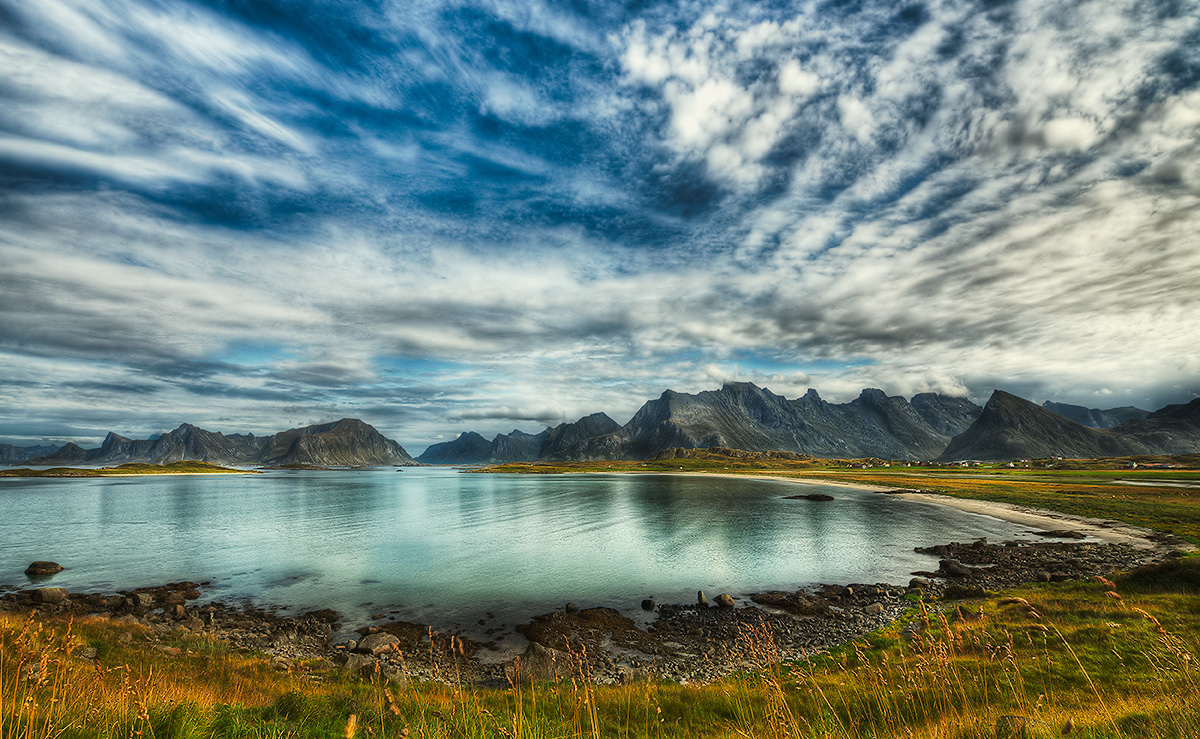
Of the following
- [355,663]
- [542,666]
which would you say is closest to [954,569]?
[542,666]

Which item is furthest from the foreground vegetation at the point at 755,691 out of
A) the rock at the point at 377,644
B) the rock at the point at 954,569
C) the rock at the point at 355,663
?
the rock at the point at 954,569

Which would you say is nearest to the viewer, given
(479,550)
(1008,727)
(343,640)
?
(1008,727)

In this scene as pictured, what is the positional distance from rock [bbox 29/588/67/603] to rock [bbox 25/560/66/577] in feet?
39.2

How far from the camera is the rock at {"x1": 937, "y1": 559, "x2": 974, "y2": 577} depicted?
3517cm

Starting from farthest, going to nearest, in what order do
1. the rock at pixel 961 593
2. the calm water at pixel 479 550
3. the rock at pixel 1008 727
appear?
the calm water at pixel 479 550 → the rock at pixel 961 593 → the rock at pixel 1008 727

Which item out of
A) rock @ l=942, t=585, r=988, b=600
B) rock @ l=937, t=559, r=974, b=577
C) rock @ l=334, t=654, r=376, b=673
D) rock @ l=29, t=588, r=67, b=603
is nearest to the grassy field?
rock @ l=334, t=654, r=376, b=673

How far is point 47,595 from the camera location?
1270 inches

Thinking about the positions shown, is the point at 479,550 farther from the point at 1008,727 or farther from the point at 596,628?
the point at 1008,727

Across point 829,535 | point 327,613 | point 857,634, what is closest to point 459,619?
point 327,613

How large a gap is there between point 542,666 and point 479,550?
110 ft

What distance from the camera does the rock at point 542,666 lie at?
1941 centimetres

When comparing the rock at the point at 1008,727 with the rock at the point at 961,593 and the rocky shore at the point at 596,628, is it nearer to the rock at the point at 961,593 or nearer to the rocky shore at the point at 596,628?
the rocky shore at the point at 596,628

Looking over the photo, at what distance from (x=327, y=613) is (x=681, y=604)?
22984mm

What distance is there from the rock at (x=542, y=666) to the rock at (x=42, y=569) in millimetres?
47810
